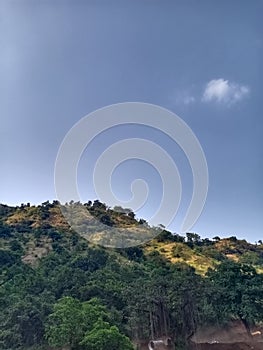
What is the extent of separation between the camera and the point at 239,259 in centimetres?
1778

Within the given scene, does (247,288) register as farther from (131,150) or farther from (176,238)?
(176,238)

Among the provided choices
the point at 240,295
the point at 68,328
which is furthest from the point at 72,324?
the point at 240,295

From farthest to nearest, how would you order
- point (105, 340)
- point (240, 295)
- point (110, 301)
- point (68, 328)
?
1. point (240, 295)
2. point (110, 301)
3. point (68, 328)
4. point (105, 340)

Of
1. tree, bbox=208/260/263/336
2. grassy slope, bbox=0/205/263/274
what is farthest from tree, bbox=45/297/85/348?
grassy slope, bbox=0/205/263/274

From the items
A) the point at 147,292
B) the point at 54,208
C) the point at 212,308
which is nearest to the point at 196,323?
the point at 212,308

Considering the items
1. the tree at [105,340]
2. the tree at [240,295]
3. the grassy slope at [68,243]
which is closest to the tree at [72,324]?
the tree at [105,340]

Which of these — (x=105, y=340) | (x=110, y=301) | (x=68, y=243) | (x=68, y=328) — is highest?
(x=68, y=243)

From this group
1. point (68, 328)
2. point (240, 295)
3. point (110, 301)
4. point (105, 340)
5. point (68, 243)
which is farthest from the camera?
point (68, 243)

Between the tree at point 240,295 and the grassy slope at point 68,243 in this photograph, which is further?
the grassy slope at point 68,243

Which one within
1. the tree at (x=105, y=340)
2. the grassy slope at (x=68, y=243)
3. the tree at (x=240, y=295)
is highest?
the grassy slope at (x=68, y=243)

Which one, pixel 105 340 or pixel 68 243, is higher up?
pixel 68 243

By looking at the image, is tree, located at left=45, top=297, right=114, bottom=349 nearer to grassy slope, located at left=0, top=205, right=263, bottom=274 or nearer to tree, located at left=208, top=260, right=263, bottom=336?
tree, located at left=208, top=260, right=263, bottom=336

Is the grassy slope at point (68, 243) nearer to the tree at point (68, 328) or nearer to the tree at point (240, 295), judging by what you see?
the tree at point (240, 295)

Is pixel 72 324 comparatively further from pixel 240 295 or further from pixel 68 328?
pixel 240 295
